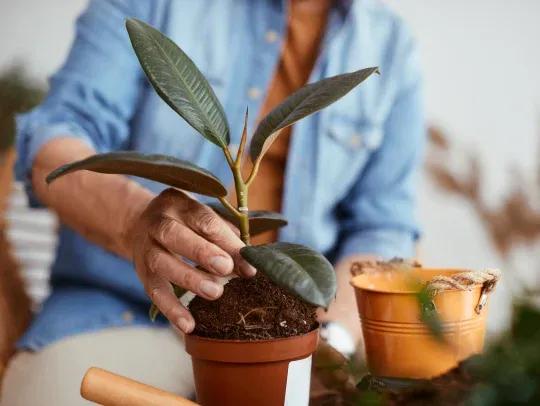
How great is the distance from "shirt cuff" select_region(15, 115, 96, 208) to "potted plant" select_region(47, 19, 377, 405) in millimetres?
473

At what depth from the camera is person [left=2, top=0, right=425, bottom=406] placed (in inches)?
39.4

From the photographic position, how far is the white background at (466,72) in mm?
2043

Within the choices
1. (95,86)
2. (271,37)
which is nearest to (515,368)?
(95,86)

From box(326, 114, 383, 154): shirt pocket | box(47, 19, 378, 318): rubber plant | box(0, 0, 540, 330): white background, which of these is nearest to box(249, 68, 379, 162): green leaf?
box(47, 19, 378, 318): rubber plant

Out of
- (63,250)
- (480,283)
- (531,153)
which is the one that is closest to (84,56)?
(63,250)

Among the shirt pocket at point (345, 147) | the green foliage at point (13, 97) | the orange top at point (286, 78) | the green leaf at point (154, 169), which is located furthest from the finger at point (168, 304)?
the green foliage at point (13, 97)

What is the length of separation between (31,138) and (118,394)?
0.61 meters

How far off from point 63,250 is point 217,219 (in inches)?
26.9

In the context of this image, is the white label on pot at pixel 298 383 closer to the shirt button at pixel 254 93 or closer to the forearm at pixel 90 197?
the forearm at pixel 90 197

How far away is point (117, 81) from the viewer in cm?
120

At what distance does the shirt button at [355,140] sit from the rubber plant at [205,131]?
0.73 meters

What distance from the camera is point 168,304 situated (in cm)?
63

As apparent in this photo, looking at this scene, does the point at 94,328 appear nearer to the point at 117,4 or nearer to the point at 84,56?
the point at 84,56

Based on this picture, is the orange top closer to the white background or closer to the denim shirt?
the denim shirt
